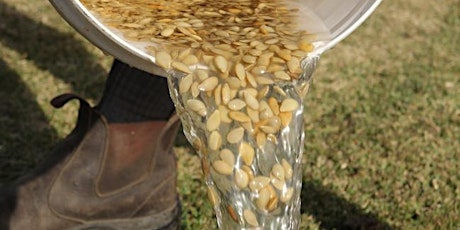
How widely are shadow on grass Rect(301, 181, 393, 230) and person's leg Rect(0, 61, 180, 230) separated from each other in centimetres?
51

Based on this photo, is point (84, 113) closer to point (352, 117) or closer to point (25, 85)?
point (25, 85)

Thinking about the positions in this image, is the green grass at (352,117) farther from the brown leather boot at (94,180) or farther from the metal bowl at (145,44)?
the metal bowl at (145,44)

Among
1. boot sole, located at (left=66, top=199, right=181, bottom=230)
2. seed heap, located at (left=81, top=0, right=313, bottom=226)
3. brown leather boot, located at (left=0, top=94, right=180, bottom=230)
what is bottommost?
boot sole, located at (left=66, top=199, right=181, bottom=230)

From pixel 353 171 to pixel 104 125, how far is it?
0.91 m

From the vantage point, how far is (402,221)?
2.37 metres

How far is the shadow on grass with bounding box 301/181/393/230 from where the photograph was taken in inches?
92.2

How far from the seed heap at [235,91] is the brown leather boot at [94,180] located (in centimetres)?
42

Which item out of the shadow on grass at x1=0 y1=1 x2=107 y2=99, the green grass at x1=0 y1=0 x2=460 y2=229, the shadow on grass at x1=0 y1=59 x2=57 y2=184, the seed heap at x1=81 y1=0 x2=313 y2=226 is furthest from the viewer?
the shadow on grass at x1=0 y1=1 x2=107 y2=99

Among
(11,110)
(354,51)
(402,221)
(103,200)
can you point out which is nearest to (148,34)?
(103,200)

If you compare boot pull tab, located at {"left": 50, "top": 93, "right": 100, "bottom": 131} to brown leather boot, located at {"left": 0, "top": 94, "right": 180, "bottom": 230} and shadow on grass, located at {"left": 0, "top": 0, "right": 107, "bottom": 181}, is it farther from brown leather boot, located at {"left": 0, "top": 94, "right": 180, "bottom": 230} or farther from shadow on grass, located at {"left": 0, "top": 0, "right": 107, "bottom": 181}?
shadow on grass, located at {"left": 0, "top": 0, "right": 107, "bottom": 181}

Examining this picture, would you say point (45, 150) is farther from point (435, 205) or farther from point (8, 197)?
point (435, 205)

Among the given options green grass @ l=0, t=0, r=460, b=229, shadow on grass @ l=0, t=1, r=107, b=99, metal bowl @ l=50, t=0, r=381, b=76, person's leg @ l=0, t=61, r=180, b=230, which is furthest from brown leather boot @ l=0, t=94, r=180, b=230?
shadow on grass @ l=0, t=1, r=107, b=99

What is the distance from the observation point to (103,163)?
6.79 ft

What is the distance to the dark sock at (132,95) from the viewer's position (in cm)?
206
